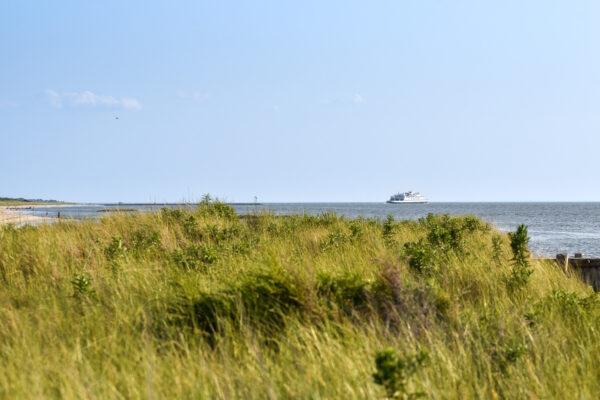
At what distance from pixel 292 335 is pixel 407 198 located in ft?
506

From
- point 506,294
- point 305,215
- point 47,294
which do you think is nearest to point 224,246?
point 47,294

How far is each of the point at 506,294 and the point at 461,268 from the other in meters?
1.17

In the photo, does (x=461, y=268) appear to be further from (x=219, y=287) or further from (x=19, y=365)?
(x=19, y=365)

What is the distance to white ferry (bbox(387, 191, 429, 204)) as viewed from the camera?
15488 centimetres

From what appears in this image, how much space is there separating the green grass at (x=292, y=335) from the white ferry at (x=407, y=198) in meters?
151

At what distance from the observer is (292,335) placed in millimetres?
3996

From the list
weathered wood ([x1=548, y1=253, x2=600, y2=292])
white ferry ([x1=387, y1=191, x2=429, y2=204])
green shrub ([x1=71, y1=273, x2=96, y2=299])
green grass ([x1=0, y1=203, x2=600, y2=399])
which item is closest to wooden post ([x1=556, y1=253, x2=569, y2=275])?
weathered wood ([x1=548, y1=253, x2=600, y2=292])

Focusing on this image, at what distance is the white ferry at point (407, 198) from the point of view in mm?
154875

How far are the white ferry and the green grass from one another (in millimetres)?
150895

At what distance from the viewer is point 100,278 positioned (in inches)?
231

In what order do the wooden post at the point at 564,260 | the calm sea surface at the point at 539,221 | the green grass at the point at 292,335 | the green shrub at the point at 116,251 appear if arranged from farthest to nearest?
the calm sea surface at the point at 539,221
the wooden post at the point at 564,260
the green shrub at the point at 116,251
the green grass at the point at 292,335

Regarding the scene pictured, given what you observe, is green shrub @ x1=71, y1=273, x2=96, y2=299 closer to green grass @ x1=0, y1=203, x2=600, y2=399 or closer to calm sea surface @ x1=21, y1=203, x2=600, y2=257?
green grass @ x1=0, y1=203, x2=600, y2=399

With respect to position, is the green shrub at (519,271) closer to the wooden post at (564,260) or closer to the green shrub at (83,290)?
the wooden post at (564,260)

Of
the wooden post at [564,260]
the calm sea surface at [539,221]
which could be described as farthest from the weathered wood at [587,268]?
the calm sea surface at [539,221]
